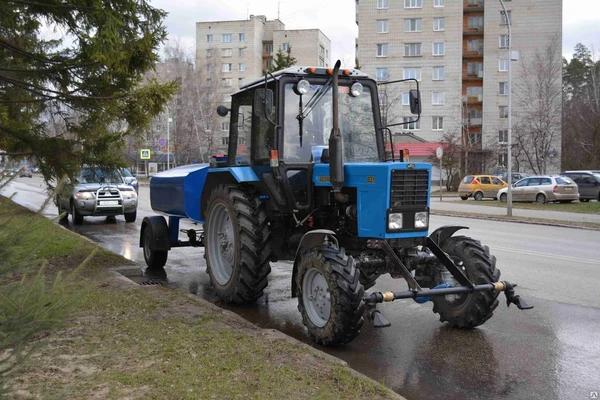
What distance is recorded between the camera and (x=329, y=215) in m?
6.86

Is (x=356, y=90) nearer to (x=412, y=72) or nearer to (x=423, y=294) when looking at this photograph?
(x=423, y=294)

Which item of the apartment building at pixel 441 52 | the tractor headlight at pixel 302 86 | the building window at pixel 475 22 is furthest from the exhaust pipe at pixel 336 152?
the building window at pixel 475 22

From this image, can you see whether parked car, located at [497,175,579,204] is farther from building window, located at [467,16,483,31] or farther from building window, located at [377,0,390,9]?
building window, located at [467,16,483,31]

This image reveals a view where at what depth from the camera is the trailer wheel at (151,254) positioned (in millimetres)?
9945

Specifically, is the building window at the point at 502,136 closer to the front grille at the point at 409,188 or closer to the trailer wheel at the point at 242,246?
the trailer wheel at the point at 242,246

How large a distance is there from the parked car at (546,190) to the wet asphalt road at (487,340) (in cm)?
2045

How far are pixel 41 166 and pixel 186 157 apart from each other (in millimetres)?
40401

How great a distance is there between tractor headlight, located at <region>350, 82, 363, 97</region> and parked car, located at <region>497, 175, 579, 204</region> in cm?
2533

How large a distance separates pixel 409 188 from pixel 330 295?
143 centimetres

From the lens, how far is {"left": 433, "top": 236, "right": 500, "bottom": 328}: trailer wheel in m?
6.18

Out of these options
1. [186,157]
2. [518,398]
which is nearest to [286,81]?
[518,398]

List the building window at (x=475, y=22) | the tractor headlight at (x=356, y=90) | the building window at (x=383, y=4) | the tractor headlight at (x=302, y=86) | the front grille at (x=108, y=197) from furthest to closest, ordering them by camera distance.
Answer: the building window at (x=475, y=22) → the building window at (x=383, y=4) → the front grille at (x=108, y=197) → the tractor headlight at (x=356, y=90) → the tractor headlight at (x=302, y=86)

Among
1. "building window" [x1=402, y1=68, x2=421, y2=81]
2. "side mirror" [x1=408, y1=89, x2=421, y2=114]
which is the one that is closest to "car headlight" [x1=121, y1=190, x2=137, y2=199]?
"side mirror" [x1=408, y1=89, x2=421, y2=114]

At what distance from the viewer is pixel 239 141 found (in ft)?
27.5
